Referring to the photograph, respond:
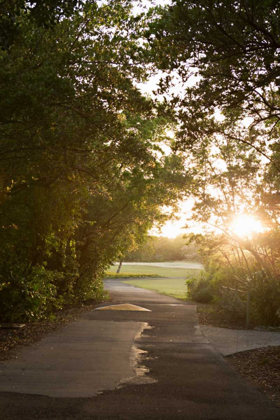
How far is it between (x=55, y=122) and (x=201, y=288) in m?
20.3

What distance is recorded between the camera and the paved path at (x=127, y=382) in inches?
237

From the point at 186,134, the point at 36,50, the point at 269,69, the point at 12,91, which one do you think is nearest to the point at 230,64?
the point at 269,69

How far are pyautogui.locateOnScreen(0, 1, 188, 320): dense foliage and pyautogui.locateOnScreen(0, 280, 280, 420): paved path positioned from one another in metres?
3.48

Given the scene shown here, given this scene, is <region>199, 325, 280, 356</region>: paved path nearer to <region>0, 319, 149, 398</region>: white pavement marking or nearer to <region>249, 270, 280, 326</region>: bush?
<region>249, 270, 280, 326</region>: bush

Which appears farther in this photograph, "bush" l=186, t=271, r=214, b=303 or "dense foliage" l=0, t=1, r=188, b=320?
"bush" l=186, t=271, r=214, b=303

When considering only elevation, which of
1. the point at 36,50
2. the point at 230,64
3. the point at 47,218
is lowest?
the point at 47,218

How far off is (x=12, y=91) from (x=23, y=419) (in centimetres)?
562

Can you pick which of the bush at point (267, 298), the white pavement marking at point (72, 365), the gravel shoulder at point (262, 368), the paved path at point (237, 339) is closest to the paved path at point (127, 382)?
the white pavement marking at point (72, 365)

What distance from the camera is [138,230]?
27.5 meters

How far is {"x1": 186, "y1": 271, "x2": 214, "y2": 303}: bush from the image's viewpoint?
27.6 meters

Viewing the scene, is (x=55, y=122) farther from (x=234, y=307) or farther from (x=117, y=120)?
(x=234, y=307)

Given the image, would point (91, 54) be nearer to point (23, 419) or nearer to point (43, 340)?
point (43, 340)

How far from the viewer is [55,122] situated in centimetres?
998

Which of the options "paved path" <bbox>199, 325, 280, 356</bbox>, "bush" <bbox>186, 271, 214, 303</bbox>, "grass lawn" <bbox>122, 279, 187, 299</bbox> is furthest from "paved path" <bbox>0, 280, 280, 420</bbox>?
"grass lawn" <bbox>122, 279, 187, 299</bbox>
